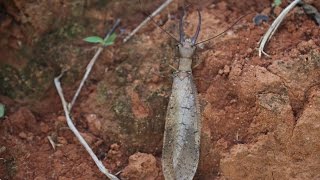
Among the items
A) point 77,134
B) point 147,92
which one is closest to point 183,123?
point 147,92

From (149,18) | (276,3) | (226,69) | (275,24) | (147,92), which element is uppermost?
(276,3)

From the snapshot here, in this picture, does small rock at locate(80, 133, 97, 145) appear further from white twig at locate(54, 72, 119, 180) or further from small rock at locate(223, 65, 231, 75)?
small rock at locate(223, 65, 231, 75)

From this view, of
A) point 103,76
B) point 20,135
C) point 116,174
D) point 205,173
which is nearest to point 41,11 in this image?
point 103,76

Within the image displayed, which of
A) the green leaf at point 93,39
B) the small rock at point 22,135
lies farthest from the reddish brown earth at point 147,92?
the green leaf at point 93,39

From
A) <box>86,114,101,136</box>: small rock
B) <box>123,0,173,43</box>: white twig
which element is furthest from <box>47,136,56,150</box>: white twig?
<box>123,0,173,43</box>: white twig

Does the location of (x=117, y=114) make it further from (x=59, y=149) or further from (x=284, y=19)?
(x=284, y=19)

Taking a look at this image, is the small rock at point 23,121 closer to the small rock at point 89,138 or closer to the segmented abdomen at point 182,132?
the small rock at point 89,138

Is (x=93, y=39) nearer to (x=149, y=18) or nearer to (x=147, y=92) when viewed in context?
(x=149, y=18)
